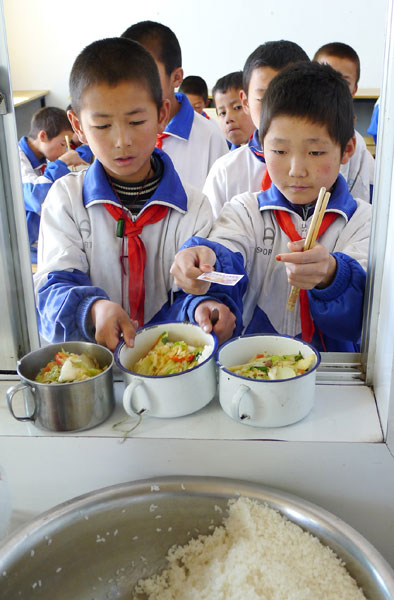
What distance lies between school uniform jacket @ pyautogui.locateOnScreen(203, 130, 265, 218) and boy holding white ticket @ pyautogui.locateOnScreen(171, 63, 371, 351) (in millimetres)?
451

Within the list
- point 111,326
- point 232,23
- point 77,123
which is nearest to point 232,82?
point 77,123

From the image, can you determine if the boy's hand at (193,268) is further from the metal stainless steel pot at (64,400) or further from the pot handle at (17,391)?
the pot handle at (17,391)

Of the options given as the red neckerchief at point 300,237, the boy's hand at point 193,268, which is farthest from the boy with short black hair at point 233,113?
the boy's hand at point 193,268

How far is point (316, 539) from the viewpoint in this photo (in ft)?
2.70

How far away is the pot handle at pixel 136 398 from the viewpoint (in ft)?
2.87

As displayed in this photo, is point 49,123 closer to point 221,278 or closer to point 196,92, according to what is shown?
point 196,92

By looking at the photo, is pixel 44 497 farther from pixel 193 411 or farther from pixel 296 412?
pixel 296 412

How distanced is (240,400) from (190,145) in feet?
5.78

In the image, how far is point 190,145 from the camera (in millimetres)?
2412

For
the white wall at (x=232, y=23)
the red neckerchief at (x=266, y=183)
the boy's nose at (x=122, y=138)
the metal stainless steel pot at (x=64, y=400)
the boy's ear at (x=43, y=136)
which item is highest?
the white wall at (x=232, y=23)

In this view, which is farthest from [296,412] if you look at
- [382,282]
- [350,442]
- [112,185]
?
[112,185]

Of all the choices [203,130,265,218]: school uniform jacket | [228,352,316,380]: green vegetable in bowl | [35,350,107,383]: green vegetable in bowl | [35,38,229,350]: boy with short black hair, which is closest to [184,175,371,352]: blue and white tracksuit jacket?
[35,38,229,350]: boy with short black hair

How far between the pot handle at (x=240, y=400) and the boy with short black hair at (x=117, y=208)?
1.10 feet

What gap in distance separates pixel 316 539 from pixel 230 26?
5.39 m
